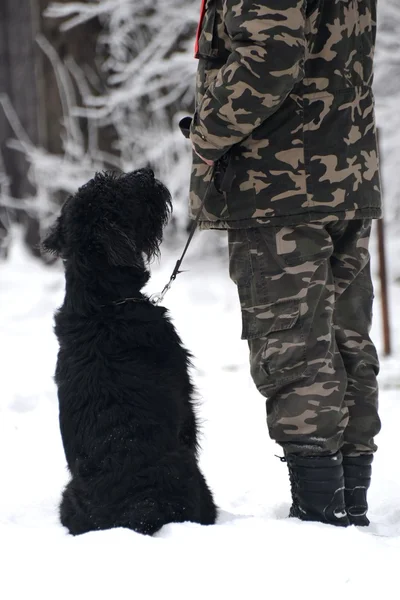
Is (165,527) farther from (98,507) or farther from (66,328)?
(66,328)

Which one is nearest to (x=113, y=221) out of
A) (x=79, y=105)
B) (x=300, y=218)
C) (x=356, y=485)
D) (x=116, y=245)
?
(x=116, y=245)

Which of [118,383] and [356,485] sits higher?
[118,383]

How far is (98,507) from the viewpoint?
2.25 metres

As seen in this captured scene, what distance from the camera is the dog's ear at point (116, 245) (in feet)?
7.98

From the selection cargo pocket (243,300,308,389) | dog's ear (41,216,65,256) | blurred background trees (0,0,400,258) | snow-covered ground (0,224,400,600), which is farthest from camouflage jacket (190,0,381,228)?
blurred background trees (0,0,400,258)

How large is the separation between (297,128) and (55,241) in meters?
0.96

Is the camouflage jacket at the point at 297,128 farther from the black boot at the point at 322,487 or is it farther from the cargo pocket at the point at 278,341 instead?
the black boot at the point at 322,487

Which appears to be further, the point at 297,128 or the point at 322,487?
the point at 322,487

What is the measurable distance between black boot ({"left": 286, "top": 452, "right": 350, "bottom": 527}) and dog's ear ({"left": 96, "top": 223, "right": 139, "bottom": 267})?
873mm

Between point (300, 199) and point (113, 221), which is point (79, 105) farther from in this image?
point (300, 199)

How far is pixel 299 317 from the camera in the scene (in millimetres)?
2225

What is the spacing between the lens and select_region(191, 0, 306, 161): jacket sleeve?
201 cm

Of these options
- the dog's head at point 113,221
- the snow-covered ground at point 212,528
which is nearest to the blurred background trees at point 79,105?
the snow-covered ground at point 212,528

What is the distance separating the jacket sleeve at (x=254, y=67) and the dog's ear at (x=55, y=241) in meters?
0.72
